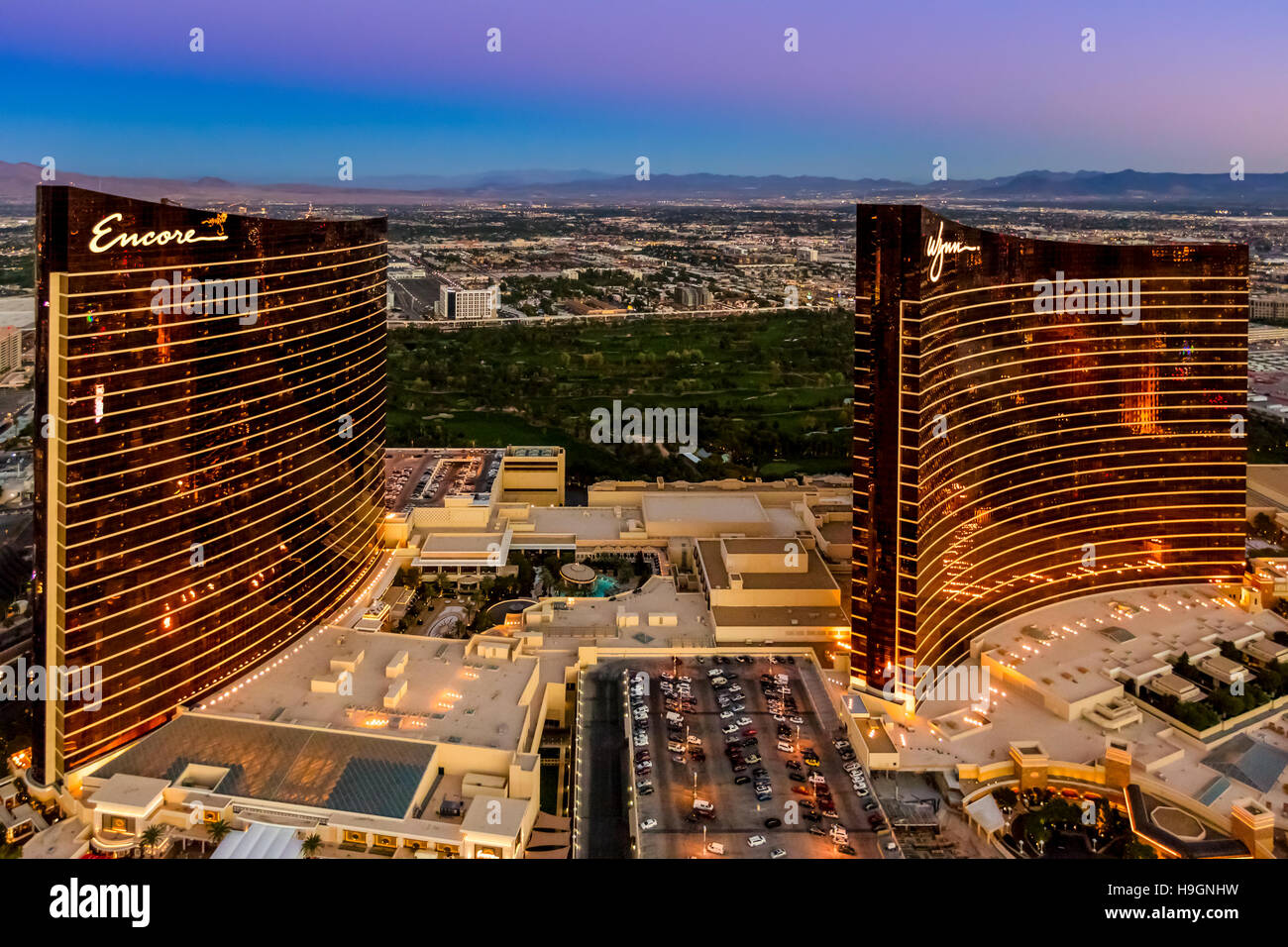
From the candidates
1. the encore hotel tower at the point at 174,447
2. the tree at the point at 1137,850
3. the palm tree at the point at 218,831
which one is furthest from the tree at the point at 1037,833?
the encore hotel tower at the point at 174,447

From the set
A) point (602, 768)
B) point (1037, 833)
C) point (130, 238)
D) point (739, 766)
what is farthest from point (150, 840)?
point (1037, 833)

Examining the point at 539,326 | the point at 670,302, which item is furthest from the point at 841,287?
the point at 539,326

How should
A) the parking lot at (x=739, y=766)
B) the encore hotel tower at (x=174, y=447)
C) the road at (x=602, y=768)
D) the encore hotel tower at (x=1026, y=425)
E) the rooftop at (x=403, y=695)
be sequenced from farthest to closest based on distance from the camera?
the encore hotel tower at (x=1026, y=425) → the rooftop at (x=403, y=695) → the encore hotel tower at (x=174, y=447) → the road at (x=602, y=768) → the parking lot at (x=739, y=766)

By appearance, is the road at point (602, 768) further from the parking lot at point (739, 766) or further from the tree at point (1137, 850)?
the tree at point (1137, 850)

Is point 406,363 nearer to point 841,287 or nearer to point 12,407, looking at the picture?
point 12,407

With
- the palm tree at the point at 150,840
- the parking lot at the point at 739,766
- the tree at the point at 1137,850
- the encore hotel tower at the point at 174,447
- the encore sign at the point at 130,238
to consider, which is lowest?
the tree at the point at 1137,850
